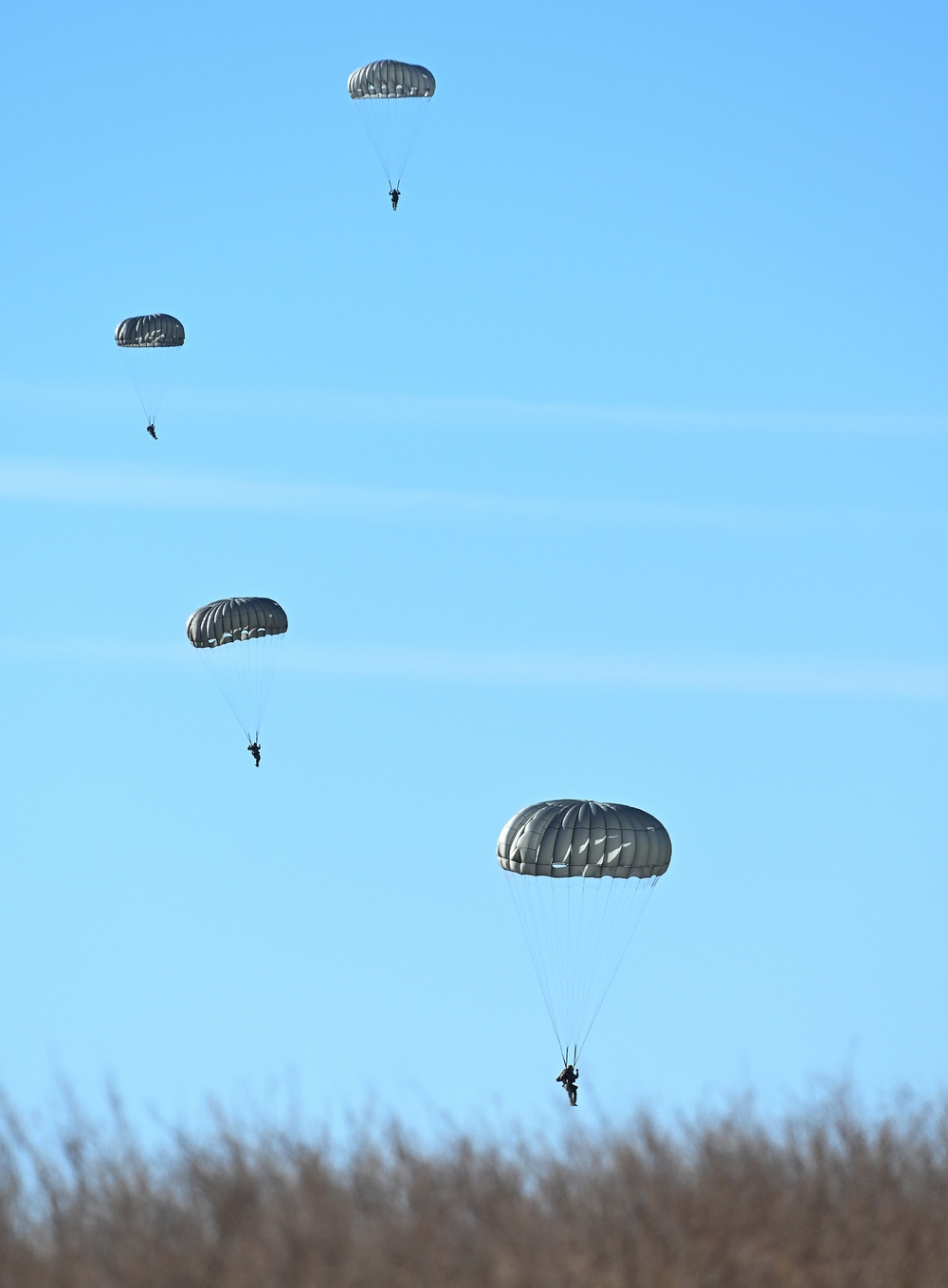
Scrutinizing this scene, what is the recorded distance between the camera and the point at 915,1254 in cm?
2725

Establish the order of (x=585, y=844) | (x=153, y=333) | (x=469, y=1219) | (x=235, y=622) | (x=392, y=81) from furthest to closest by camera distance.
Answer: (x=153, y=333)
(x=392, y=81)
(x=235, y=622)
(x=585, y=844)
(x=469, y=1219)

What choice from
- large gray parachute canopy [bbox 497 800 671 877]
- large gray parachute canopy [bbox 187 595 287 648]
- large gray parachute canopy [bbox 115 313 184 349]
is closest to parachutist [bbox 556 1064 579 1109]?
large gray parachute canopy [bbox 497 800 671 877]

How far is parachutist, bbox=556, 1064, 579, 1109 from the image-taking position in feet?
116

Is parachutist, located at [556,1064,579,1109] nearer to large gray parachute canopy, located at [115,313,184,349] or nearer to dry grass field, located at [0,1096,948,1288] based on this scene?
dry grass field, located at [0,1096,948,1288]

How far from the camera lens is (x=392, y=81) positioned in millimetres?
53719

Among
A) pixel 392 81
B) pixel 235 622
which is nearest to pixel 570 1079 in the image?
pixel 235 622

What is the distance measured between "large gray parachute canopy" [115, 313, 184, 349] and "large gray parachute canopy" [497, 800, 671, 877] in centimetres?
2911

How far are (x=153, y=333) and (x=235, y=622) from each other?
536 inches

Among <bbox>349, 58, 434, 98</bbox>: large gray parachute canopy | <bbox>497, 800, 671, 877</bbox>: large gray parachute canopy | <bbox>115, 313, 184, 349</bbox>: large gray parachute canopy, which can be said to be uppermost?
<bbox>349, 58, 434, 98</bbox>: large gray parachute canopy

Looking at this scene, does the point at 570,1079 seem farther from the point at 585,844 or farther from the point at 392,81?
the point at 392,81

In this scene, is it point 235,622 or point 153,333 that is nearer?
point 235,622

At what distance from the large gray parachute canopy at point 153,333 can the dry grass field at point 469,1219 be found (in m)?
37.2

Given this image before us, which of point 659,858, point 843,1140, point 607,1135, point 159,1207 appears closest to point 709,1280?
point 607,1135

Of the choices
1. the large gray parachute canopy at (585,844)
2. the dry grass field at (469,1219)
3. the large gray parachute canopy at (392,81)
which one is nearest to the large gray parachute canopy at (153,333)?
the large gray parachute canopy at (392,81)
